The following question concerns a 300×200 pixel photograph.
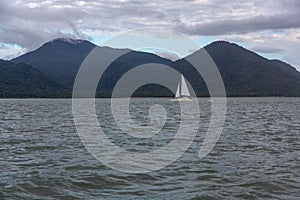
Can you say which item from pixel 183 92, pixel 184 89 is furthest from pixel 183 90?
pixel 183 92

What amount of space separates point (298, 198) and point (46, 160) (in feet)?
36.2

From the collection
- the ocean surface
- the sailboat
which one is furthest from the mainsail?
the ocean surface

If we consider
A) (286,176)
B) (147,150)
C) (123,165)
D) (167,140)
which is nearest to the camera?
(286,176)

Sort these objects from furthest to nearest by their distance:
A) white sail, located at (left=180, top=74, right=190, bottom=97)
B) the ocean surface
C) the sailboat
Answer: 1. white sail, located at (left=180, top=74, right=190, bottom=97)
2. the sailboat
3. the ocean surface

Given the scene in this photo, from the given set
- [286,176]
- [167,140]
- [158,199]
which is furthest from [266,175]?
[167,140]

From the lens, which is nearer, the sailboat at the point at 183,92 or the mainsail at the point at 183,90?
the sailboat at the point at 183,92

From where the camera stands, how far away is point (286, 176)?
54.9 feet

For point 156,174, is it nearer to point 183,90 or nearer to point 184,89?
point 184,89

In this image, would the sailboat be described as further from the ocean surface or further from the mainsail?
the ocean surface

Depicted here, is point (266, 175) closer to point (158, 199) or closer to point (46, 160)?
point (158, 199)

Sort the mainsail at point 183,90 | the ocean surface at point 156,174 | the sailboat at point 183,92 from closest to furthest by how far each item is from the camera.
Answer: the ocean surface at point 156,174 < the sailboat at point 183,92 < the mainsail at point 183,90

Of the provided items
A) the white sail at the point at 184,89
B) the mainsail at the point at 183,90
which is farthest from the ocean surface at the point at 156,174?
the mainsail at the point at 183,90

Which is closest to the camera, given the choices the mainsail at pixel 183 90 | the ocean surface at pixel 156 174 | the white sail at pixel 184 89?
the ocean surface at pixel 156 174

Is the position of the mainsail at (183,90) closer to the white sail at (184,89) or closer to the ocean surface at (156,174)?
the white sail at (184,89)
